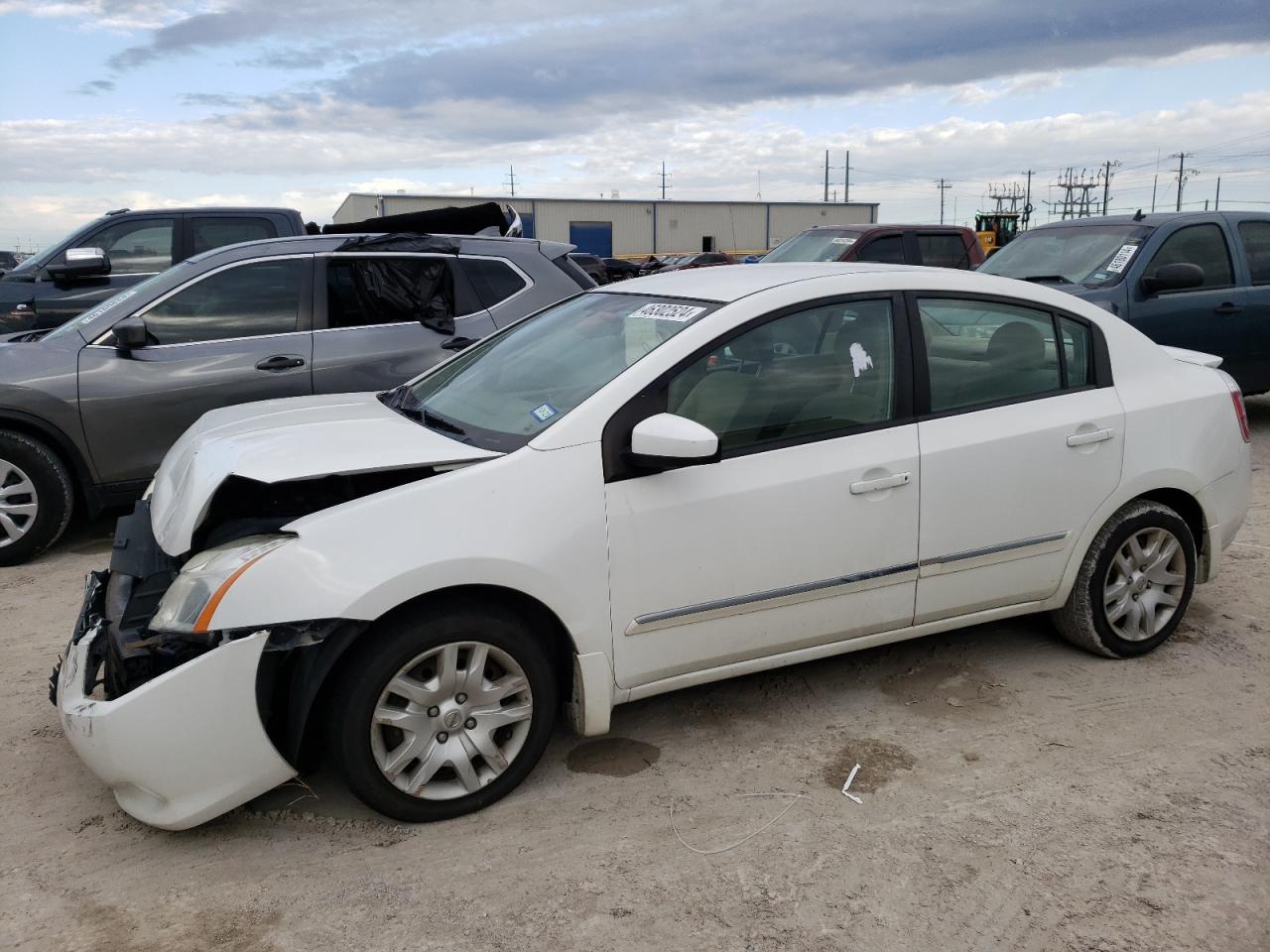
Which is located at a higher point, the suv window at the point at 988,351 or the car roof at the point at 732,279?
the car roof at the point at 732,279

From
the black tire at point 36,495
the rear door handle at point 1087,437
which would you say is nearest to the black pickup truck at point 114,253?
the black tire at point 36,495

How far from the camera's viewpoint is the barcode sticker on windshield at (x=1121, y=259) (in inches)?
311

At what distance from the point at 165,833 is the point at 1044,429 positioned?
3.25m

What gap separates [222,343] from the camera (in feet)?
19.4

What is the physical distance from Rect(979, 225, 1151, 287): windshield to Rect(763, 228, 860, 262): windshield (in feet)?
6.44

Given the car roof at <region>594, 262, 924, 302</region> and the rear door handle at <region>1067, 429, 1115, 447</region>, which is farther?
the rear door handle at <region>1067, 429, 1115, 447</region>

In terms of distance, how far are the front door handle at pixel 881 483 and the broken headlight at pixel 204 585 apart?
1800 mm

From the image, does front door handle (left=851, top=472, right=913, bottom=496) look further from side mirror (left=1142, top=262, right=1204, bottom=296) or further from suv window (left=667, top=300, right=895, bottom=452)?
side mirror (left=1142, top=262, right=1204, bottom=296)

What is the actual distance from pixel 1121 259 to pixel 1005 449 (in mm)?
5159

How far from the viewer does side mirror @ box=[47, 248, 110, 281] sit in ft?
25.0

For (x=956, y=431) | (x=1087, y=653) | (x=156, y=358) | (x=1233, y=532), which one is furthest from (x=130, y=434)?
(x=1233, y=532)

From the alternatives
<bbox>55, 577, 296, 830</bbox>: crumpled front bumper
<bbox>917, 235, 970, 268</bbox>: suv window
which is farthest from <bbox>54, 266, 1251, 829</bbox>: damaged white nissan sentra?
<bbox>917, 235, 970, 268</bbox>: suv window

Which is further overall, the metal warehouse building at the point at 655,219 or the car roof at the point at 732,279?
the metal warehouse building at the point at 655,219

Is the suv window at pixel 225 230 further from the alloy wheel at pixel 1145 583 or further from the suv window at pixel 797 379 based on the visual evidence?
the alloy wheel at pixel 1145 583
